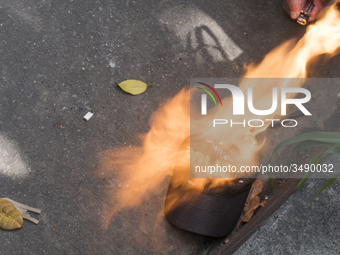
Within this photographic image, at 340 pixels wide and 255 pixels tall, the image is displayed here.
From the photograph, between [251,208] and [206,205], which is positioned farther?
[251,208]

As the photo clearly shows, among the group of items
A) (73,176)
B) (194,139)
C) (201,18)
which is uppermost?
(201,18)

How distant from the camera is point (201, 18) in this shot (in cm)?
240

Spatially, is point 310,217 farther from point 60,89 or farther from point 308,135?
point 60,89

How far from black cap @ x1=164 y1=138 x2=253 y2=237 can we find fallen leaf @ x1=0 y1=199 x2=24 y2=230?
0.96 m

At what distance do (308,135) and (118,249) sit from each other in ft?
4.53

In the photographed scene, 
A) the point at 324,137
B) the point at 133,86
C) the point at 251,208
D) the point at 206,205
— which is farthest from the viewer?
the point at 133,86

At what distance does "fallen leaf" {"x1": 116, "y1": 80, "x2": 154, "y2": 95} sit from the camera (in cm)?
212

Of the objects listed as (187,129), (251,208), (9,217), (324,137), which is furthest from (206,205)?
(9,217)

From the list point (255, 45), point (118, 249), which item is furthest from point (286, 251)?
point (255, 45)

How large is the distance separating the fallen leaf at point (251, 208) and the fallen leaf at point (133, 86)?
3.84 feet

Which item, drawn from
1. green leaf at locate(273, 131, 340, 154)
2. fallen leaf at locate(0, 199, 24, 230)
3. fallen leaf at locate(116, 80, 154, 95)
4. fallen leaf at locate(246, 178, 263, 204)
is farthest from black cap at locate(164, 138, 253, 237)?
fallen leaf at locate(0, 199, 24, 230)

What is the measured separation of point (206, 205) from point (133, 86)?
1041 millimetres

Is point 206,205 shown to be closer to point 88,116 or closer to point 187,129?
point 187,129

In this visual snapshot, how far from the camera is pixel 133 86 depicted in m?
2.14
